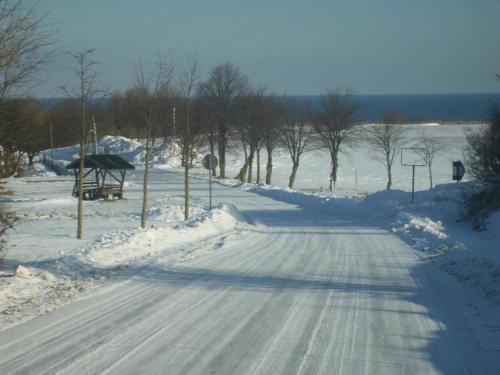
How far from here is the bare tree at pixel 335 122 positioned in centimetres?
5616

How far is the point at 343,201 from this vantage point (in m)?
31.1

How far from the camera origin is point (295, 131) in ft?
186

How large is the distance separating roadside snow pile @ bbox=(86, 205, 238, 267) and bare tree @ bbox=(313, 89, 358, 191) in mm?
37506

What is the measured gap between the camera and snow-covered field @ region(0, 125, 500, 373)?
942 centimetres

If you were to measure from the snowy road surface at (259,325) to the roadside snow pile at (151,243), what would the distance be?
0.89 m

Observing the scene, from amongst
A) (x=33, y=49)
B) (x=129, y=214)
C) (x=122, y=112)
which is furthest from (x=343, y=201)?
(x=122, y=112)

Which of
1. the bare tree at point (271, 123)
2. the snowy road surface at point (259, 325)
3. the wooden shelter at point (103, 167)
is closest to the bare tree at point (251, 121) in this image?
the bare tree at point (271, 123)

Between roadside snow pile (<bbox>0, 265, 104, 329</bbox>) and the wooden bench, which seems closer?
roadside snow pile (<bbox>0, 265, 104, 329</bbox>)

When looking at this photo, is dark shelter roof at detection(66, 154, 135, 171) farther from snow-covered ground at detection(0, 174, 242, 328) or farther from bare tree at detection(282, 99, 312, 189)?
bare tree at detection(282, 99, 312, 189)

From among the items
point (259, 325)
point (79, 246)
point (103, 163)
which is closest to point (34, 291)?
point (259, 325)

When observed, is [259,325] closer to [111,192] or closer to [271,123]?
[111,192]

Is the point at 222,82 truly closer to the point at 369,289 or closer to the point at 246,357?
the point at 369,289

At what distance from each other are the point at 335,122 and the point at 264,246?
136ft

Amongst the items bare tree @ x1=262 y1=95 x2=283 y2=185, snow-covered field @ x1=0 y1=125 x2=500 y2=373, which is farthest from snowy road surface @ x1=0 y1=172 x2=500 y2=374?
bare tree @ x1=262 y1=95 x2=283 y2=185
